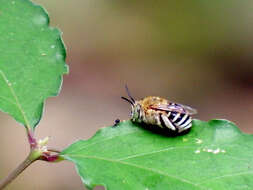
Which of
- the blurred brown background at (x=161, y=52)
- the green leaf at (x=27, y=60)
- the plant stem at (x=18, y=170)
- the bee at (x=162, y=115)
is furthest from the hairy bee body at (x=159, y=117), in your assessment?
the blurred brown background at (x=161, y=52)

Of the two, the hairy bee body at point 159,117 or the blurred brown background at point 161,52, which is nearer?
the hairy bee body at point 159,117

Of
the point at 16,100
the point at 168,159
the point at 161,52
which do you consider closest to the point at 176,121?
the point at 168,159

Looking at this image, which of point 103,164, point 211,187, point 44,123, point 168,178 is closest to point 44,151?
point 103,164

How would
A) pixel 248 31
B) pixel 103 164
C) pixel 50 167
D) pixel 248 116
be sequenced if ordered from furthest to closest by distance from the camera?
1. pixel 248 31
2. pixel 248 116
3. pixel 50 167
4. pixel 103 164

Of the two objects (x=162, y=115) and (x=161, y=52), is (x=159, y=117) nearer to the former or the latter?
(x=162, y=115)

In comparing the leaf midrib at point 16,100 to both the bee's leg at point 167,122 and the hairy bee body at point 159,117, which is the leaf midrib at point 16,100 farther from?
the bee's leg at point 167,122

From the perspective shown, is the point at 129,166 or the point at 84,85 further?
the point at 84,85

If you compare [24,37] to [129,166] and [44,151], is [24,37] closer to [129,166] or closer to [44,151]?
[44,151]
